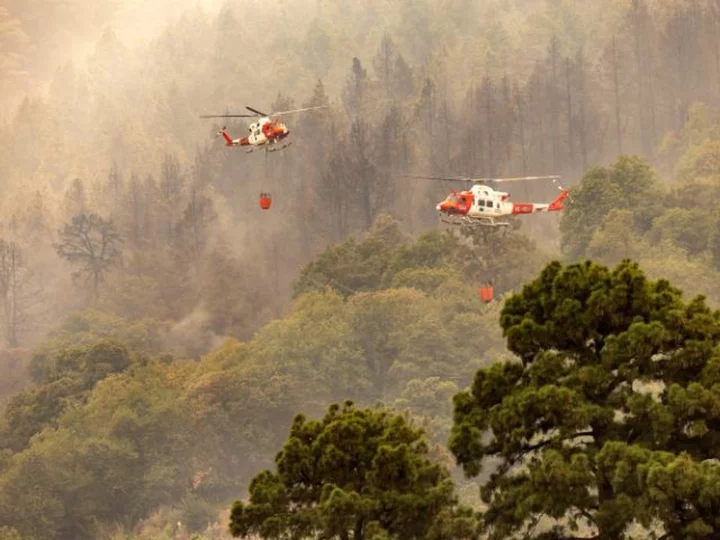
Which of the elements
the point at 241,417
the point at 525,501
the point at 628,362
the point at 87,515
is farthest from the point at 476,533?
the point at 241,417

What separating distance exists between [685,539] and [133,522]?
374ft

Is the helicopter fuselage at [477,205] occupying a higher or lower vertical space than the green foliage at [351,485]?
higher

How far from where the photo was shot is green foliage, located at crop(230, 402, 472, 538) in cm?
7950

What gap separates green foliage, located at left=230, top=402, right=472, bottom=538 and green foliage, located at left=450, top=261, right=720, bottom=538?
2167 mm

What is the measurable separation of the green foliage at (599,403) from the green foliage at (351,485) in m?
2.17

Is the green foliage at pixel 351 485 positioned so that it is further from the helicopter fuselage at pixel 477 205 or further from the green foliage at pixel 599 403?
the helicopter fuselage at pixel 477 205

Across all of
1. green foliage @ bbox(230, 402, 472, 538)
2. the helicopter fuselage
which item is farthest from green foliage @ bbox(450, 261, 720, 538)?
the helicopter fuselage

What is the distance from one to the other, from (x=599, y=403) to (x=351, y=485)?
9741 mm

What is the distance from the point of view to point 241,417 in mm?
197875

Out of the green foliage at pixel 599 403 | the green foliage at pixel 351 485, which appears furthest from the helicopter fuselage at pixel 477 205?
the green foliage at pixel 351 485

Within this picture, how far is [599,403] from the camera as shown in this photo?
260 ft

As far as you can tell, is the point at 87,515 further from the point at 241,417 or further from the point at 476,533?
the point at 476,533

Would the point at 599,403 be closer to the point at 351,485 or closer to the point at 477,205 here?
the point at 351,485

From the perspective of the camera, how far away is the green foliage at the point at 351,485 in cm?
7950
